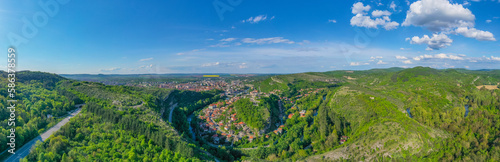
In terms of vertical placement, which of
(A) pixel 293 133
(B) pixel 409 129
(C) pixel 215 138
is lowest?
(C) pixel 215 138

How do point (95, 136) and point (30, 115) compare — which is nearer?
point (95, 136)

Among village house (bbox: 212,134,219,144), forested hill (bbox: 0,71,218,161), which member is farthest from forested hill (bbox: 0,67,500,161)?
village house (bbox: 212,134,219,144)

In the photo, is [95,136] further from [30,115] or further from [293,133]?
[293,133]

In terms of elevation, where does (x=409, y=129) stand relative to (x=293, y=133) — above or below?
above

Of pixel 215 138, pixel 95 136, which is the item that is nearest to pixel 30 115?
pixel 95 136

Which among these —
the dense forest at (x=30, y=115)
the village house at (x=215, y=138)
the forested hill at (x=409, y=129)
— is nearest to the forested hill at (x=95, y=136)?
the dense forest at (x=30, y=115)

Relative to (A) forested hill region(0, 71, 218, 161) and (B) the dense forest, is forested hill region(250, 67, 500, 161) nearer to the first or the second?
(A) forested hill region(0, 71, 218, 161)

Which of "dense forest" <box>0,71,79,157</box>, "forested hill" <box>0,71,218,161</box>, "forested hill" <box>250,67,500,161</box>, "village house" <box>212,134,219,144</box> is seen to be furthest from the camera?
"village house" <box>212,134,219,144</box>

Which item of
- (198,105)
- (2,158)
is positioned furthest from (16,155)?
(198,105)

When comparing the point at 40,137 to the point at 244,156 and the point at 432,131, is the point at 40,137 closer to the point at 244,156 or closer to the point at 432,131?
the point at 244,156

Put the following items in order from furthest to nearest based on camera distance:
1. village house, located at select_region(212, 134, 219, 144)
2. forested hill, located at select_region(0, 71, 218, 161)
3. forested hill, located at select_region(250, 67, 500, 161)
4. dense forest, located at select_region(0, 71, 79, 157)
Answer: village house, located at select_region(212, 134, 219, 144), forested hill, located at select_region(250, 67, 500, 161), dense forest, located at select_region(0, 71, 79, 157), forested hill, located at select_region(0, 71, 218, 161)

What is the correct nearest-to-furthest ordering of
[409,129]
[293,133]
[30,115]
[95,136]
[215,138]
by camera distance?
[95,136] → [30,115] → [409,129] → [215,138] → [293,133]
